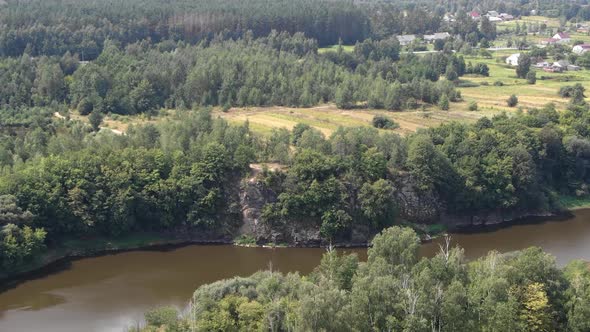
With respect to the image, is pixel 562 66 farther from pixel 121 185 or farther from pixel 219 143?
pixel 121 185

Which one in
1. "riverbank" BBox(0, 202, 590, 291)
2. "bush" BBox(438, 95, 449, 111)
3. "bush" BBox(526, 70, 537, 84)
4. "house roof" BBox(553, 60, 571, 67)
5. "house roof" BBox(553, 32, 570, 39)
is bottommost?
"riverbank" BBox(0, 202, 590, 291)

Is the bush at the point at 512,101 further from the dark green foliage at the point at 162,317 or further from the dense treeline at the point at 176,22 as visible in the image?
the dark green foliage at the point at 162,317

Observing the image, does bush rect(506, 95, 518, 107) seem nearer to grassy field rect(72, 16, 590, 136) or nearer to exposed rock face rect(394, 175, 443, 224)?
grassy field rect(72, 16, 590, 136)

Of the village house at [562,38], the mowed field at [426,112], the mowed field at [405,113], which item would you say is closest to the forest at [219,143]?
the mowed field at [405,113]

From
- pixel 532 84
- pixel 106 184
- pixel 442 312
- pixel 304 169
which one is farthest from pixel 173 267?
pixel 532 84

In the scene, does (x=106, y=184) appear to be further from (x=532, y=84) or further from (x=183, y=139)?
(x=532, y=84)

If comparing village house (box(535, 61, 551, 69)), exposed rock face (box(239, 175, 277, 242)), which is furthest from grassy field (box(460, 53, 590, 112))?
exposed rock face (box(239, 175, 277, 242))
